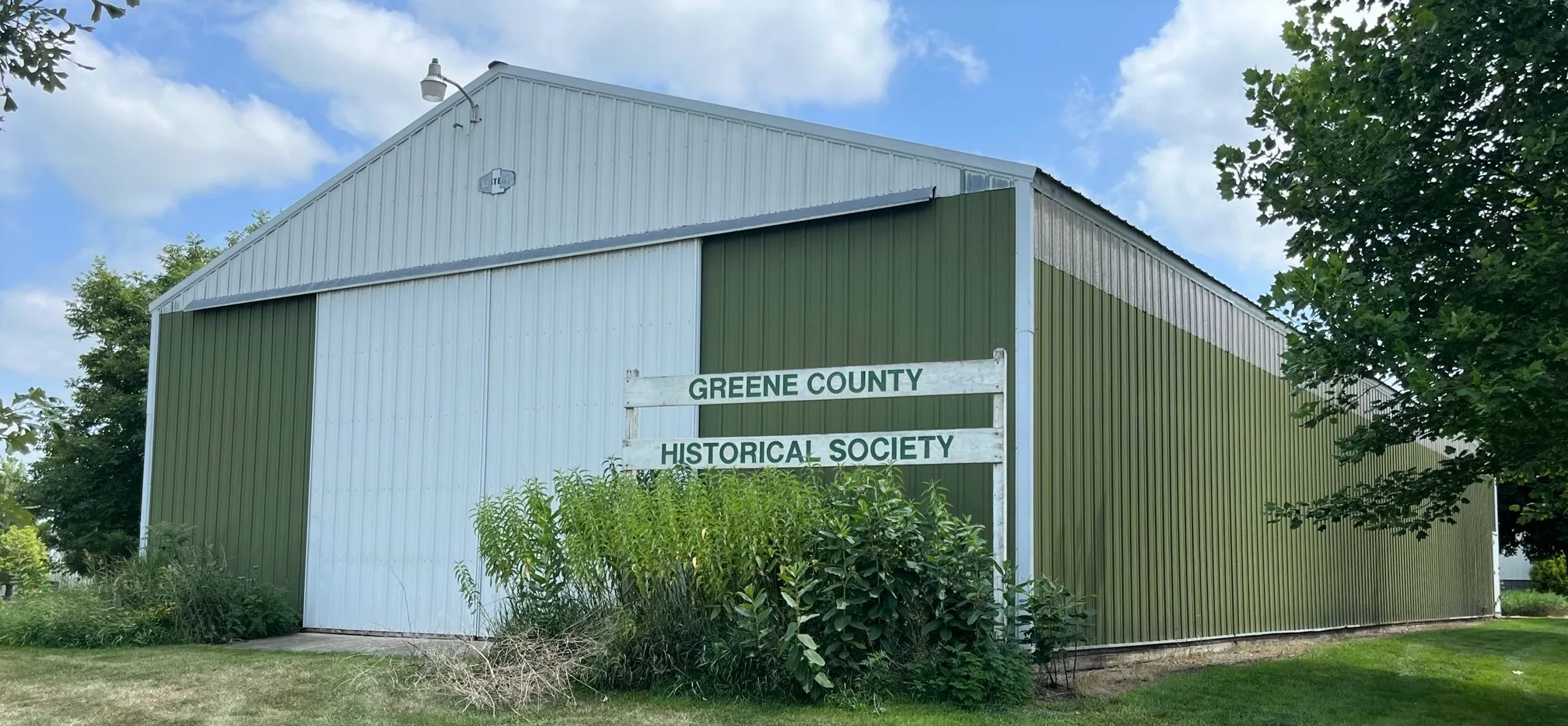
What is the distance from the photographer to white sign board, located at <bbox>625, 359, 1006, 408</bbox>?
8500mm

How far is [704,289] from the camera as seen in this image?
11172 millimetres

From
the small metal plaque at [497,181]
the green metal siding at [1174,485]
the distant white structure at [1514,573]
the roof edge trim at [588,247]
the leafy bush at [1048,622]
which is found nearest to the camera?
the leafy bush at [1048,622]

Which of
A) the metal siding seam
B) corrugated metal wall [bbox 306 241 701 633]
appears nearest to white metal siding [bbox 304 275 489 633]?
corrugated metal wall [bbox 306 241 701 633]

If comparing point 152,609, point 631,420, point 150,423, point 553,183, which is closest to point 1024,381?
point 631,420

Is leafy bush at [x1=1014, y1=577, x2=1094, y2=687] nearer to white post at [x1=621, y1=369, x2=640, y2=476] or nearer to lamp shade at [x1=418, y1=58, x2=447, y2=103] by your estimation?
white post at [x1=621, y1=369, x2=640, y2=476]

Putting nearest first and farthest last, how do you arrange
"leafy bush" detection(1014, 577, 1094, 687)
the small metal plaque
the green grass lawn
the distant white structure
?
the green grass lawn
"leafy bush" detection(1014, 577, 1094, 687)
the small metal plaque
the distant white structure

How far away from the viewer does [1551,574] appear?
26078mm

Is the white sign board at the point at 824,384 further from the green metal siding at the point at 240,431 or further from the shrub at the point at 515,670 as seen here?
the green metal siding at the point at 240,431

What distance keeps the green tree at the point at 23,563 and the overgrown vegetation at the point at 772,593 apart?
7.08 metres

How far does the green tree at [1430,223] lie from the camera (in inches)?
331

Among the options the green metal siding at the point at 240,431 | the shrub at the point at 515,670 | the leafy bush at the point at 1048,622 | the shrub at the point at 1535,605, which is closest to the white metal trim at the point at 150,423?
the green metal siding at the point at 240,431

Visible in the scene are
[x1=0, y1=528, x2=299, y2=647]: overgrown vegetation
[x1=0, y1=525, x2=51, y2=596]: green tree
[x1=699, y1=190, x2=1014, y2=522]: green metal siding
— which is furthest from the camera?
[x1=0, y1=525, x2=51, y2=596]: green tree

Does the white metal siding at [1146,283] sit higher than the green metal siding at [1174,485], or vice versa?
the white metal siding at [1146,283]

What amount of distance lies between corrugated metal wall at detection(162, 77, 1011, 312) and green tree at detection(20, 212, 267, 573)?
407 inches
